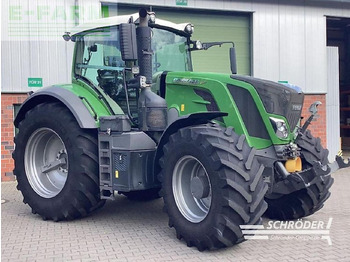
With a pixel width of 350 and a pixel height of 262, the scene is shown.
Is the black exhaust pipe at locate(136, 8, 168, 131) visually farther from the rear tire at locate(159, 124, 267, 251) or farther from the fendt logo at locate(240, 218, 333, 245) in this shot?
the fendt logo at locate(240, 218, 333, 245)

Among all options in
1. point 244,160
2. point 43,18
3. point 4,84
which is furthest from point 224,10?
point 244,160

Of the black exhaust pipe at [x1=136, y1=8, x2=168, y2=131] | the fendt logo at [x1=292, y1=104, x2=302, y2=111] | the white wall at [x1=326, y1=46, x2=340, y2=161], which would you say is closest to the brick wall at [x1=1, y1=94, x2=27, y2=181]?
the black exhaust pipe at [x1=136, y1=8, x2=168, y2=131]

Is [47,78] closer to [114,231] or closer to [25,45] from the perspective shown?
[25,45]

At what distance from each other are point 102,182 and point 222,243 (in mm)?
1986

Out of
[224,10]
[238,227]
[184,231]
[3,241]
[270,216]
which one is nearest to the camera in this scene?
[238,227]

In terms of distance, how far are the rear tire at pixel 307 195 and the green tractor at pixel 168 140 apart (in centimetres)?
1

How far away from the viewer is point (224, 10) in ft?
40.2

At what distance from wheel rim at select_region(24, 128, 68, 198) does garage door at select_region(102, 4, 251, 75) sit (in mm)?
5520

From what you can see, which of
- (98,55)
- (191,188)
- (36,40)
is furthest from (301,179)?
(36,40)

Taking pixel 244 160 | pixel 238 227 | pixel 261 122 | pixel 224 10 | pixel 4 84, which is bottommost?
pixel 238 227

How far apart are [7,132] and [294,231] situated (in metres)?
6.90

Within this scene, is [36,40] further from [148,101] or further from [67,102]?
[148,101]

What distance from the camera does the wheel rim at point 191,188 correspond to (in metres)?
5.43

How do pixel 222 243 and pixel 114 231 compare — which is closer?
pixel 222 243
